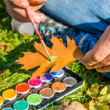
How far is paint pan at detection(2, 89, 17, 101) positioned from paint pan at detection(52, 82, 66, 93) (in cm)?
28

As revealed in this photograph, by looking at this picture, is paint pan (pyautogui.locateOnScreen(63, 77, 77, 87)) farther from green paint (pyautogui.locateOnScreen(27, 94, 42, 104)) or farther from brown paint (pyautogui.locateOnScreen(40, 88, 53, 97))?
green paint (pyautogui.locateOnScreen(27, 94, 42, 104))

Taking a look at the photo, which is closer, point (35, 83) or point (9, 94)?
point (9, 94)

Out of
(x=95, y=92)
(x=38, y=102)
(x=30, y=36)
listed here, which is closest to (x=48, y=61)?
(x=38, y=102)

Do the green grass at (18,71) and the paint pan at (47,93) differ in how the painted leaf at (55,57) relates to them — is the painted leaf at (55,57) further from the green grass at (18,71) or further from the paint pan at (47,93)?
the paint pan at (47,93)

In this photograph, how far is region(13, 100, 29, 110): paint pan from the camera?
1.07 meters

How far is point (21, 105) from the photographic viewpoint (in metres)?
1.09

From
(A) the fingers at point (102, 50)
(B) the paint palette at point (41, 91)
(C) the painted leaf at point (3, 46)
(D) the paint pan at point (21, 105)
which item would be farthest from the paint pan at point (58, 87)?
(C) the painted leaf at point (3, 46)

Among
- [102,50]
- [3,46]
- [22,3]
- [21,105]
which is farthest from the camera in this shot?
[3,46]

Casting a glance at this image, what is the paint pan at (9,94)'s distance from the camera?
1.13m

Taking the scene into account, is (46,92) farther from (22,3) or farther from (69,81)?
(22,3)

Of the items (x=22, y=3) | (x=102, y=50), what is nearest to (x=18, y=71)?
(x=22, y=3)

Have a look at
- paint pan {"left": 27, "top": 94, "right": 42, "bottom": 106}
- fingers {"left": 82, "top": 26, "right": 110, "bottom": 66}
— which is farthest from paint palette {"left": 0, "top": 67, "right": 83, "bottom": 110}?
fingers {"left": 82, "top": 26, "right": 110, "bottom": 66}

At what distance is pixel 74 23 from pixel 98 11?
278 millimetres

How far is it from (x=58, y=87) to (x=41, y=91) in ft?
0.42
